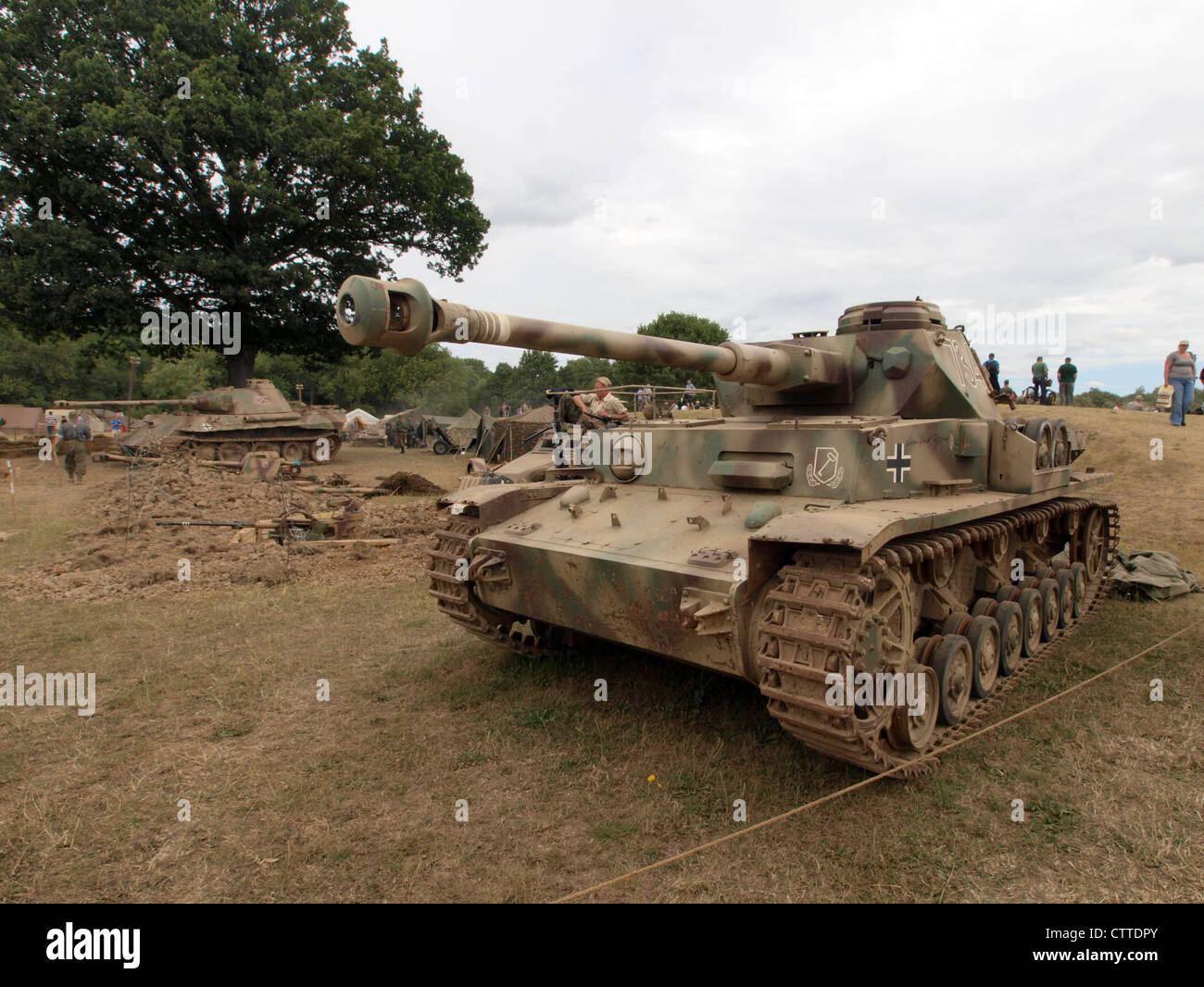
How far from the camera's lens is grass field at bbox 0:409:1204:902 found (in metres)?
4.03

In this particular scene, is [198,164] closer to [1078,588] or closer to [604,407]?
[604,407]

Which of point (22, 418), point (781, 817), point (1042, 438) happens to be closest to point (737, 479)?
point (781, 817)

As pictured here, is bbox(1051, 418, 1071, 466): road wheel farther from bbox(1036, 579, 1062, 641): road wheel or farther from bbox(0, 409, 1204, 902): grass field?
bbox(0, 409, 1204, 902): grass field

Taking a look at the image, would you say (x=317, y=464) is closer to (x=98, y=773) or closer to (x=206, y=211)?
(x=206, y=211)

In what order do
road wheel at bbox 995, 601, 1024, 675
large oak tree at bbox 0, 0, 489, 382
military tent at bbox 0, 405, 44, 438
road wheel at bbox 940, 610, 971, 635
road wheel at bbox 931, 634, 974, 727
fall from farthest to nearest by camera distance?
military tent at bbox 0, 405, 44, 438, large oak tree at bbox 0, 0, 489, 382, road wheel at bbox 995, 601, 1024, 675, road wheel at bbox 940, 610, 971, 635, road wheel at bbox 931, 634, 974, 727

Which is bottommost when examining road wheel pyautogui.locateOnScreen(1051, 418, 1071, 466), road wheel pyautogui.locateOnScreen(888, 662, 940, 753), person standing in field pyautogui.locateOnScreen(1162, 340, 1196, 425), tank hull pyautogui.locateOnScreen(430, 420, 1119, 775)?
road wheel pyautogui.locateOnScreen(888, 662, 940, 753)

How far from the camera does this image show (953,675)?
543cm

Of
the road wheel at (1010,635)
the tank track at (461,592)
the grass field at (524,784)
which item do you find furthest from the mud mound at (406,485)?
the road wheel at (1010,635)

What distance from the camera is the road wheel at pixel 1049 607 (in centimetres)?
699

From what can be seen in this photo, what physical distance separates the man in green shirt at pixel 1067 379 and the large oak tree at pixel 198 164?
65.1 ft

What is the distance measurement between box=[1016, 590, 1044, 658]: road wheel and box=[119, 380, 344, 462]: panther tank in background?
20.3 meters

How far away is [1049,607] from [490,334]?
5720mm

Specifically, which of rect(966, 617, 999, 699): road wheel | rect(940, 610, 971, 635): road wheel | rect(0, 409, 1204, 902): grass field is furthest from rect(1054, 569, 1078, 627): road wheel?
rect(940, 610, 971, 635): road wheel

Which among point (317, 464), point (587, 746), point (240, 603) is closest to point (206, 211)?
point (317, 464)
